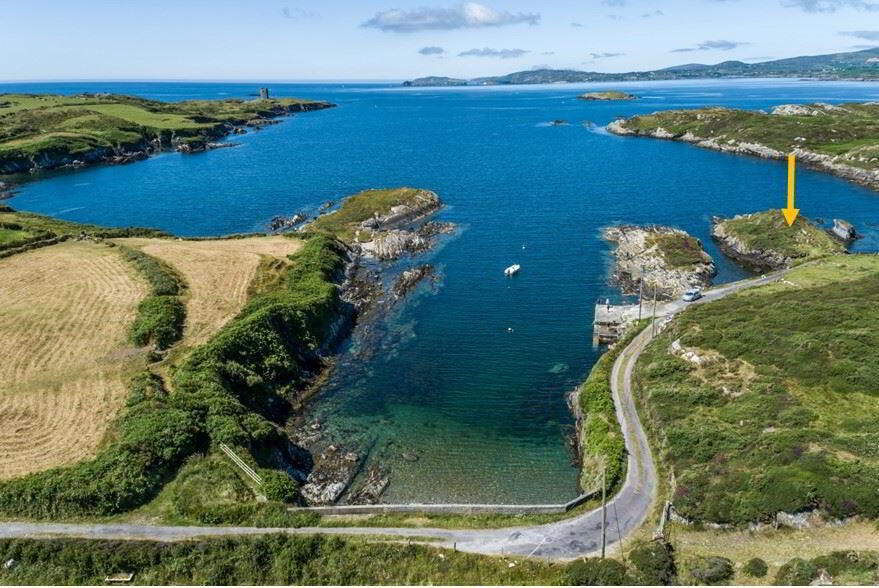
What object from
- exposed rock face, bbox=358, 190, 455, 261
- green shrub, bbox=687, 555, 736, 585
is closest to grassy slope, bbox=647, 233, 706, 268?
exposed rock face, bbox=358, 190, 455, 261

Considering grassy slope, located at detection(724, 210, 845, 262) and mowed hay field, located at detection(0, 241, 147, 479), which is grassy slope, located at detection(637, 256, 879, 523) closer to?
grassy slope, located at detection(724, 210, 845, 262)

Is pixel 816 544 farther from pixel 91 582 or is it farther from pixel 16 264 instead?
pixel 16 264

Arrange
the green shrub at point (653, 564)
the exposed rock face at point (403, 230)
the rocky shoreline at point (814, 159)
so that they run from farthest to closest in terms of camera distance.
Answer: the rocky shoreline at point (814, 159), the exposed rock face at point (403, 230), the green shrub at point (653, 564)

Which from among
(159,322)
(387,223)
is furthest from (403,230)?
(159,322)

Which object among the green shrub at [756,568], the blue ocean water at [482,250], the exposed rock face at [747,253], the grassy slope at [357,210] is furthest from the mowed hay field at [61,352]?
the exposed rock face at [747,253]

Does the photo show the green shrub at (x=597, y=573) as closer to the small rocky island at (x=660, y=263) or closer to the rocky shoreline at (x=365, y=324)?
the rocky shoreline at (x=365, y=324)

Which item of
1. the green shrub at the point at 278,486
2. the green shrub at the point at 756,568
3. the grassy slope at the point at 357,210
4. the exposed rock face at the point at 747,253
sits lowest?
the green shrub at the point at 278,486

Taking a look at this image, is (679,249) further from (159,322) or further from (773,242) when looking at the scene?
(159,322)
